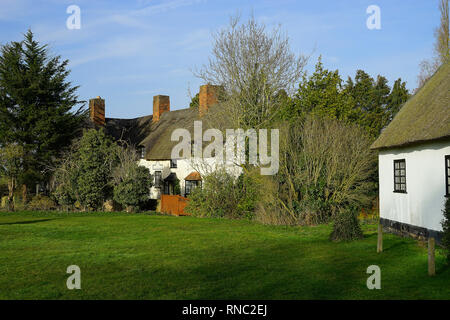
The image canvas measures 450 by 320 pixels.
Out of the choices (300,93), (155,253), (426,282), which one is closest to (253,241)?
(155,253)

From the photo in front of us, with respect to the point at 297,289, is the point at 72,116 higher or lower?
higher

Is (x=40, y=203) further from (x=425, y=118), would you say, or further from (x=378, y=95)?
(x=378, y=95)

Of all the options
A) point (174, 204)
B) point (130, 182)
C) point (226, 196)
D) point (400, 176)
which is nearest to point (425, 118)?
point (400, 176)

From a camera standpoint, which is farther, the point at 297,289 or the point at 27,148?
the point at 27,148

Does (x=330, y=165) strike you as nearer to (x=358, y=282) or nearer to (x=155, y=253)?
(x=155, y=253)

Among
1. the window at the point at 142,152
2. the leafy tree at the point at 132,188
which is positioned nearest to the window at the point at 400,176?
the leafy tree at the point at 132,188

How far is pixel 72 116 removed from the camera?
34594 millimetres

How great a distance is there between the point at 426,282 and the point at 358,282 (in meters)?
1.43

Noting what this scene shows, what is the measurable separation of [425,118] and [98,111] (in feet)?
116

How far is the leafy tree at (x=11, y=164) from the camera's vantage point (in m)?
30.3

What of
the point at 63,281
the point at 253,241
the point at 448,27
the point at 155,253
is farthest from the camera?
the point at 448,27

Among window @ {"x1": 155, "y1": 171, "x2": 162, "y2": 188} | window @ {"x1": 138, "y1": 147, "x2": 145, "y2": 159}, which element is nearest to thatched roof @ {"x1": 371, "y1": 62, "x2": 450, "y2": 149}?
window @ {"x1": 155, "y1": 171, "x2": 162, "y2": 188}

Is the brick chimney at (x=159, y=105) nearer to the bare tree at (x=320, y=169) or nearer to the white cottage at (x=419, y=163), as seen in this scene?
the bare tree at (x=320, y=169)

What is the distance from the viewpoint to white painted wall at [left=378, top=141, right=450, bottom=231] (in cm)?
1462
